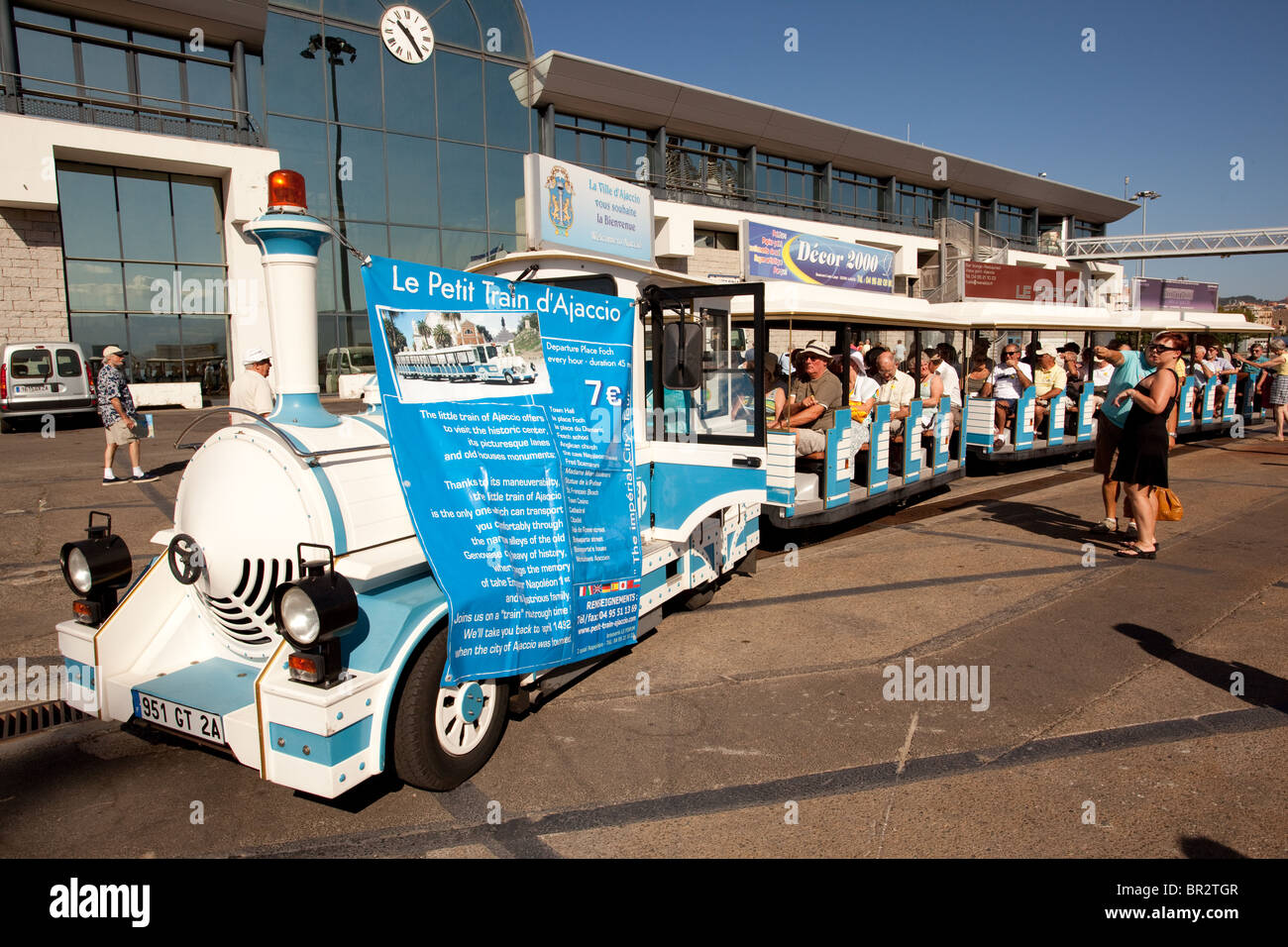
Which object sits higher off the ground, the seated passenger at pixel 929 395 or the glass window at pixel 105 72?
the glass window at pixel 105 72

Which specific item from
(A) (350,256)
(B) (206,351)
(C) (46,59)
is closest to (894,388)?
(A) (350,256)

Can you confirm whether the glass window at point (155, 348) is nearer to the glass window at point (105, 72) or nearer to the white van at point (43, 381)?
the white van at point (43, 381)

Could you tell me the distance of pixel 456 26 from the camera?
80.5 ft

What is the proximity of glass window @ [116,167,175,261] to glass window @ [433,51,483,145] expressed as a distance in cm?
803

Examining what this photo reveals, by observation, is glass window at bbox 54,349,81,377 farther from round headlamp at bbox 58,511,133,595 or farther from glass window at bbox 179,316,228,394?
round headlamp at bbox 58,511,133,595

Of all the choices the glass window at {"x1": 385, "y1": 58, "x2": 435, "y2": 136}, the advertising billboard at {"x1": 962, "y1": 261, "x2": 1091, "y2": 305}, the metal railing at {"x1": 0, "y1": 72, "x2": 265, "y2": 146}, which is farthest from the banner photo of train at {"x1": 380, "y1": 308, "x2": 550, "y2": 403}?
the advertising billboard at {"x1": 962, "y1": 261, "x2": 1091, "y2": 305}

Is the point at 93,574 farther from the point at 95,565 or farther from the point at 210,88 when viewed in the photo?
the point at 210,88

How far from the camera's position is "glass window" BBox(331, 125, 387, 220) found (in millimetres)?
23094

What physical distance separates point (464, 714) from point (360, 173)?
23.4m

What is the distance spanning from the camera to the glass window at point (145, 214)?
21.3 metres

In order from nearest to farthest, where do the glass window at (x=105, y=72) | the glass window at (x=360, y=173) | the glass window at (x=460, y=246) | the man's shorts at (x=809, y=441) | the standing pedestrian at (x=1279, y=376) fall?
the man's shorts at (x=809, y=441) → the standing pedestrian at (x=1279, y=376) → the glass window at (x=105, y=72) → the glass window at (x=360, y=173) → the glass window at (x=460, y=246)

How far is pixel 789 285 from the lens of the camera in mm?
7660

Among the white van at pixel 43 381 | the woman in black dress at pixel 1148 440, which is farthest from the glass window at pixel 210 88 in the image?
the woman in black dress at pixel 1148 440

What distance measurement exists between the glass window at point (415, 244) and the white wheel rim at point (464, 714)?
2235 cm
